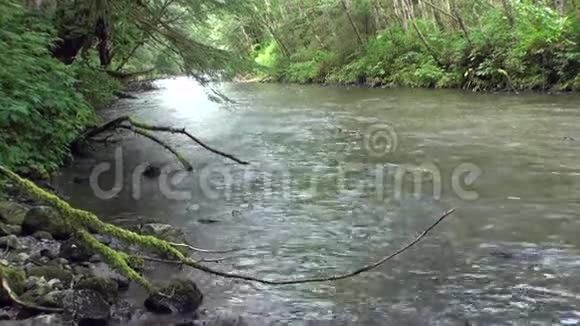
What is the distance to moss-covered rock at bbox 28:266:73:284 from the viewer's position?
5508 millimetres

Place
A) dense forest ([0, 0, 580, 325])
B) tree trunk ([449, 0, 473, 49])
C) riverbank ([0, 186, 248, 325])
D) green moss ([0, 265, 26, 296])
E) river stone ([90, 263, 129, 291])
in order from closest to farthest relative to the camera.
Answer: riverbank ([0, 186, 248, 325]), green moss ([0, 265, 26, 296]), dense forest ([0, 0, 580, 325]), river stone ([90, 263, 129, 291]), tree trunk ([449, 0, 473, 49])

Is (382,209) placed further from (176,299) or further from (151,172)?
(151,172)

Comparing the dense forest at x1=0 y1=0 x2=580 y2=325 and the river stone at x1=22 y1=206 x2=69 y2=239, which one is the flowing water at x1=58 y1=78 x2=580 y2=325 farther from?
the river stone at x1=22 y1=206 x2=69 y2=239

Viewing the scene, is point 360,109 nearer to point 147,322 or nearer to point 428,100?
point 428,100

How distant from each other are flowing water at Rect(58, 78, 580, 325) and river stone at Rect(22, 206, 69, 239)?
4.43ft

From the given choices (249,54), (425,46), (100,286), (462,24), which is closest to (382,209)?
(100,286)

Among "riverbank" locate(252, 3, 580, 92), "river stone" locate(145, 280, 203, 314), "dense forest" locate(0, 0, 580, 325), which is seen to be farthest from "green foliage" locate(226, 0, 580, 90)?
"river stone" locate(145, 280, 203, 314)

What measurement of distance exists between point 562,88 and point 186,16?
43.0 ft

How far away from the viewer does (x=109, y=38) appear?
47.3 ft

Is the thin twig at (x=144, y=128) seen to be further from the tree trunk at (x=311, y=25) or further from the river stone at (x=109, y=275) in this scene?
the tree trunk at (x=311, y=25)

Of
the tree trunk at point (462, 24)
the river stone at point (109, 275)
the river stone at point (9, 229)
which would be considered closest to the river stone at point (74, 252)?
the river stone at point (109, 275)

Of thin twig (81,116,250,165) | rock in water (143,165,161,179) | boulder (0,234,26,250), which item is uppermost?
thin twig (81,116,250,165)

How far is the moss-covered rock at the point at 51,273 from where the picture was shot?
5508mm

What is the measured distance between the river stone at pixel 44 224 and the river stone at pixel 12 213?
160 mm
